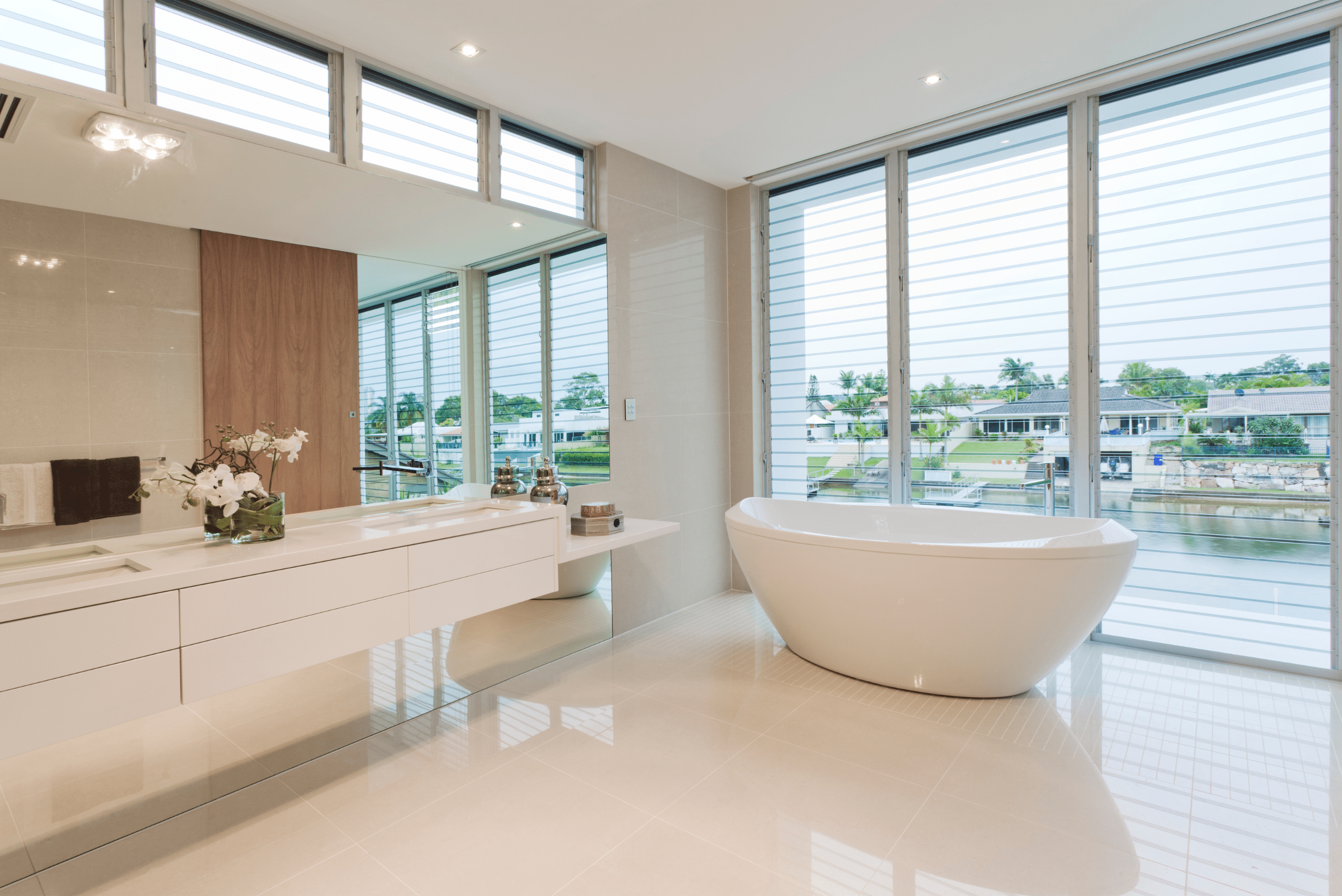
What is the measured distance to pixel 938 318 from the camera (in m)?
3.60

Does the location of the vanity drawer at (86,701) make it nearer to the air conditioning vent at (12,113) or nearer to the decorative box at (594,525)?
the air conditioning vent at (12,113)

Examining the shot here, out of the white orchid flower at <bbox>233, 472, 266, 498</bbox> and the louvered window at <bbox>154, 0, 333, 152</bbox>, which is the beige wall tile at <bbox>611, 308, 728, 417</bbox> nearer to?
the louvered window at <bbox>154, 0, 333, 152</bbox>

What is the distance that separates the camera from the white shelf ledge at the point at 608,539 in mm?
2879

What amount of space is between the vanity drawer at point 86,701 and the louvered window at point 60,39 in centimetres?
163

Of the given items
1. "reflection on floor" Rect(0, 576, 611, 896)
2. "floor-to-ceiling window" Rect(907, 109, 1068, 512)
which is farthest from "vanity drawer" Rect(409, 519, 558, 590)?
"floor-to-ceiling window" Rect(907, 109, 1068, 512)

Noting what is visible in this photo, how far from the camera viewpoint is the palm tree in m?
3.33

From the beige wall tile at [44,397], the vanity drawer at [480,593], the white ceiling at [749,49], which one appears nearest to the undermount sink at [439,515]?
the vanity drawer at [480,593]

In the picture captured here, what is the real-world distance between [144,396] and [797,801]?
2232mm

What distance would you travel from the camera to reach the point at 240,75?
7.38ft

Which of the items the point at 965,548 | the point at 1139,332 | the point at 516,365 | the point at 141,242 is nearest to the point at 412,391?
the point at 516,365

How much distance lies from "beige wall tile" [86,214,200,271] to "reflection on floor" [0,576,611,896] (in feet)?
4.28

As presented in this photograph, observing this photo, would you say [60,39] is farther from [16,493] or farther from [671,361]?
[671,361]

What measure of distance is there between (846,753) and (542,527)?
4.57 feet

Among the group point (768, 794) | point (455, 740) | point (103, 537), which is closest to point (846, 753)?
point (768, 794)
